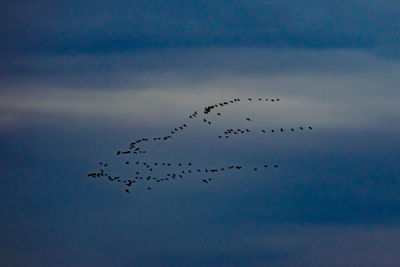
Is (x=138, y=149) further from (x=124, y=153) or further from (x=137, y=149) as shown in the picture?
(x=124, y=153)

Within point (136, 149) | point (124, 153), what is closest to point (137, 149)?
point (136, 149)

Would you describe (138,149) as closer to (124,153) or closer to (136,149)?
(136,149)

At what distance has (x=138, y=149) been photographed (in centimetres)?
7831

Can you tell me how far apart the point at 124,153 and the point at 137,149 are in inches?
301

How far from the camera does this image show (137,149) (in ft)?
255

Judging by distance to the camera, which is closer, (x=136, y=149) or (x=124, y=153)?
(x=136, y=149)

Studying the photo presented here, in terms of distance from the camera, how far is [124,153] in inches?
3246

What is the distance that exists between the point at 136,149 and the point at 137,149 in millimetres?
359

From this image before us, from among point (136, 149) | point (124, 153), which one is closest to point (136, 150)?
point (136, 149)

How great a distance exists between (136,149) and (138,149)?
1.02m

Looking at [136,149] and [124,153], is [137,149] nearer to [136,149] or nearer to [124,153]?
[136,149]

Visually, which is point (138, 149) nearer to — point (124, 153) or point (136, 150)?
point (136, 150)

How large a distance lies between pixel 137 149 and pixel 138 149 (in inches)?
27.7
